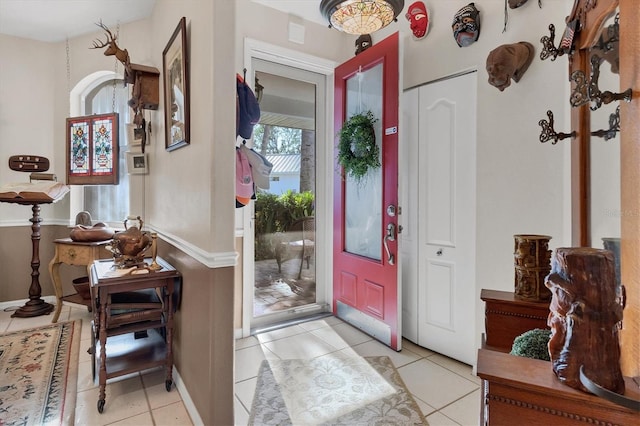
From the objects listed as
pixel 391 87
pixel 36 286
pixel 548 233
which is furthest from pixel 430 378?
pixel 36 286

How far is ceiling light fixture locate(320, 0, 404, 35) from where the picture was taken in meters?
1.79

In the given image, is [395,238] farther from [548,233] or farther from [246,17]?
[246,17]

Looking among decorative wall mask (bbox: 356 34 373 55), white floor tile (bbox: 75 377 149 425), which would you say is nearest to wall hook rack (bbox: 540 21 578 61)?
decorative wall mask (bbox: 356 34 373 55)

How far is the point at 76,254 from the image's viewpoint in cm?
300

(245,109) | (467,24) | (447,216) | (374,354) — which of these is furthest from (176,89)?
(374,354)

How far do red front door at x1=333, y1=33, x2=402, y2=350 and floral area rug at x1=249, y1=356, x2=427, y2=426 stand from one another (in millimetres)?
449

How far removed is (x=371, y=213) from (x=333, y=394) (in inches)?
58.6

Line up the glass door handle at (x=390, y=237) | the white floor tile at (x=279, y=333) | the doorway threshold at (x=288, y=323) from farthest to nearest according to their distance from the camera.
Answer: the doorway threshold at (x=288, y=323)
the white floor tile at (x=279, y=333)
the glass door handle at (x=390, y=237)

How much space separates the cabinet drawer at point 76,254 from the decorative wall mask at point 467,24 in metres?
3.43

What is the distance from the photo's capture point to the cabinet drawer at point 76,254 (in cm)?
299

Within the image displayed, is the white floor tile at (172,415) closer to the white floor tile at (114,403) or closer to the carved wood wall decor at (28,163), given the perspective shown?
the white floor tile at (114,403)

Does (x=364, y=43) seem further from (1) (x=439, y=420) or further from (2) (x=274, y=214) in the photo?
(1) (x=439, y=420)

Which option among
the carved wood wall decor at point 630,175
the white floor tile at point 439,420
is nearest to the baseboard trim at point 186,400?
the white floor tile at point 439,420

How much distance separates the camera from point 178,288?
207 cm
